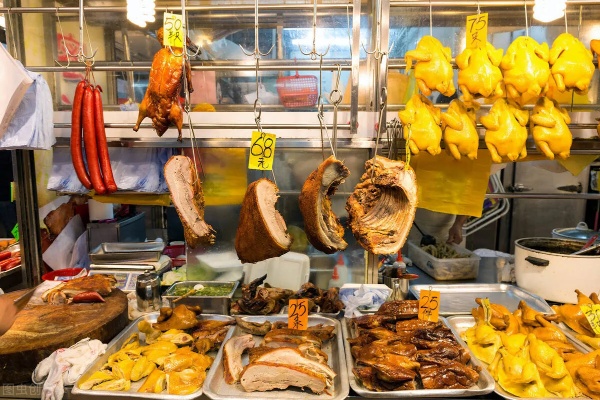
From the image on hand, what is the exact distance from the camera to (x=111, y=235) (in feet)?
12.9

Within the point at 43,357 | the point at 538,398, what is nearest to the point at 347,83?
the point at 538,398

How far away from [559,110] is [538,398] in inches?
74.1

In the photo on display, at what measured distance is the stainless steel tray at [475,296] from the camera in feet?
10.2

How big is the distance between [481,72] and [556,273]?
159cm

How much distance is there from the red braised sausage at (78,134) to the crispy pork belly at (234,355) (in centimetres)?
152

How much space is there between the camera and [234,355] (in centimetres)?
247

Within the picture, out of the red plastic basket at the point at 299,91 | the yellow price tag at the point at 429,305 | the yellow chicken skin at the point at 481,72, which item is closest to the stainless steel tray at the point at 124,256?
the red plastic basket at the point at 299,91

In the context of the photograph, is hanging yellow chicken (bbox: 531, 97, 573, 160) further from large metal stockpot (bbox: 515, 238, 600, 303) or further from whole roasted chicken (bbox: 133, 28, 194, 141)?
whole roasted chicken (bbox: 133, 28, 194, 141)

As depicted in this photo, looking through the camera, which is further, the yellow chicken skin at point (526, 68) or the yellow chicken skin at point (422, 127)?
the yellow chicken skin at point (422, 127)

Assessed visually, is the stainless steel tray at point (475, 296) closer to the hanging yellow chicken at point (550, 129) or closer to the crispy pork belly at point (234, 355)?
the hanging yellow chicken at point (550, 129)

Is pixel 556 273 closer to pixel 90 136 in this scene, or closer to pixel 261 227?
pixel 261 227

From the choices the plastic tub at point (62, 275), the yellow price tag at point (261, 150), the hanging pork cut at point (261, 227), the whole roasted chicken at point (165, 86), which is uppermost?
the whole roasted chicken at point (165, 86)

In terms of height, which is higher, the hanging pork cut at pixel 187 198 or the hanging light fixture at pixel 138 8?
the hanging light fixture at pixel 138 8

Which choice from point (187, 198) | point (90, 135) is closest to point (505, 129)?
point (187, 198)
